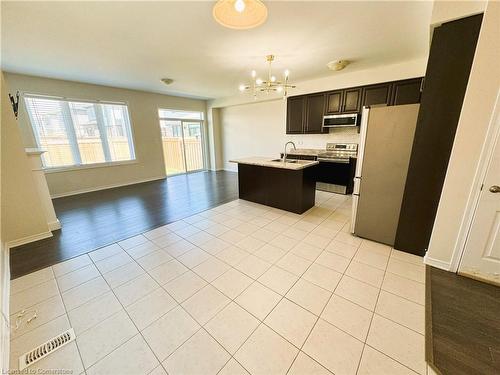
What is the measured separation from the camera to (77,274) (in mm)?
2170

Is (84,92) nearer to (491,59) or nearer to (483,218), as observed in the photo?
(491,59)

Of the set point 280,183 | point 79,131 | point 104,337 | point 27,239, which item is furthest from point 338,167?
point 79,131

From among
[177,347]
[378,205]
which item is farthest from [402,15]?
[177,347]

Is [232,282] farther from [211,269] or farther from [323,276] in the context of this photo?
[323,276]

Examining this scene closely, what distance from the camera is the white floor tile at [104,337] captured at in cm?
137

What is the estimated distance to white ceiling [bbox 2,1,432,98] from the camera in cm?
213

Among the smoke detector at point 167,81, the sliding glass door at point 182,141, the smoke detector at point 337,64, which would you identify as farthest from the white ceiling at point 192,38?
the sliding glass door at point 182,141

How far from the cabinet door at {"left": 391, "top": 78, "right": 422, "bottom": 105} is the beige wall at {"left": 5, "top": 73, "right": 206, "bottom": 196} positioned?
5.96 m

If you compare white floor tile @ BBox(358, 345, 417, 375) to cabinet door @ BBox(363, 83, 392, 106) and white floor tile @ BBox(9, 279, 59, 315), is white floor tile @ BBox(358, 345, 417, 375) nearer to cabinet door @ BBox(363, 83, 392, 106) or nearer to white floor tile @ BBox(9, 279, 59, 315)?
white floor tile @ BBox(9, 279, 59, 315)

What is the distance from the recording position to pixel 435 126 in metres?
2.01

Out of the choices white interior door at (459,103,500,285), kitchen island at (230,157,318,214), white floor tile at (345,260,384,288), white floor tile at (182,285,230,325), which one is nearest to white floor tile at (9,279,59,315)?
white floor tile at (182,285,230,325)

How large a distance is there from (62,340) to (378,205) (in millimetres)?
3353

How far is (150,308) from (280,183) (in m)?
2.71

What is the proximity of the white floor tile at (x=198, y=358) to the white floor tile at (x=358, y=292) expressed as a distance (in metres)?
1.14
